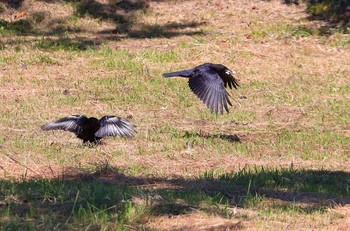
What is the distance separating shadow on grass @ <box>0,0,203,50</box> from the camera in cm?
1920

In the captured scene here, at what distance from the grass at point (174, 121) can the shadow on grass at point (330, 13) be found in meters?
0.19

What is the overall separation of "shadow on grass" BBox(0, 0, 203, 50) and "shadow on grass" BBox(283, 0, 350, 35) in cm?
259

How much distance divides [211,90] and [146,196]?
499cm

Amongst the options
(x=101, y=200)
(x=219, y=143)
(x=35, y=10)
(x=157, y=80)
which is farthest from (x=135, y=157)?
(x=35, y=10)

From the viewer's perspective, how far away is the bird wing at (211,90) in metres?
12.2

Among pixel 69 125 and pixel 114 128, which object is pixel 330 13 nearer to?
pixel 114 128

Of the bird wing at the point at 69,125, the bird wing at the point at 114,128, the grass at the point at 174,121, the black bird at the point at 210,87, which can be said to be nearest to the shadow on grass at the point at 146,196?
the grass at the point at 174,121

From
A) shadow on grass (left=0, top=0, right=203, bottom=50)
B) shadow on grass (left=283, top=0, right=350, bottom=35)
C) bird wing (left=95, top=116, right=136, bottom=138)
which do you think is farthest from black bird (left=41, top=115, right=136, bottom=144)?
shadow on grass (left=283, top=0, right=350, bottom=35)

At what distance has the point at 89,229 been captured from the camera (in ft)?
21.3

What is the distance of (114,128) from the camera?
11195 mm

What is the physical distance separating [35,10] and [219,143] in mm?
9179

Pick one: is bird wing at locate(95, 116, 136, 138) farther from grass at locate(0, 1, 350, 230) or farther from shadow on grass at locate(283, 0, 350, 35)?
shadow on grass at locate(283, 0, 350, 35)

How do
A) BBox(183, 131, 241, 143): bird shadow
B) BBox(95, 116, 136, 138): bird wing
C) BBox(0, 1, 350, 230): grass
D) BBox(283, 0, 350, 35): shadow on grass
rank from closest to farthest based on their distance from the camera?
1. BBox(0, 1, 350, 230): grass
2. BBox(95, 116, 136, 138): bird wing
3. BBox(183, 131, 241, 143): bird shadow
4. BBox(283, 0, 350, 35): shadow on grass

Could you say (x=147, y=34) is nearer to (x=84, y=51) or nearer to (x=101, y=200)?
(x=84, y=51)
